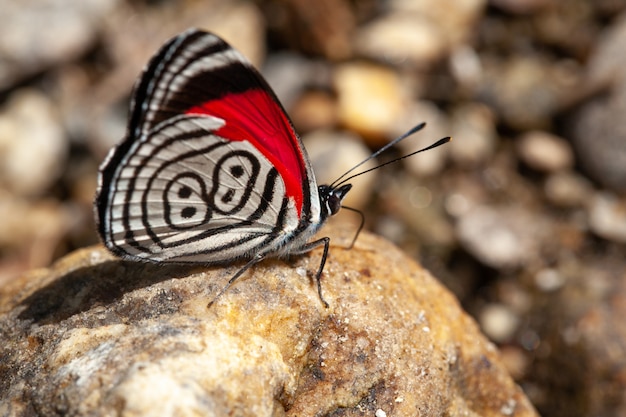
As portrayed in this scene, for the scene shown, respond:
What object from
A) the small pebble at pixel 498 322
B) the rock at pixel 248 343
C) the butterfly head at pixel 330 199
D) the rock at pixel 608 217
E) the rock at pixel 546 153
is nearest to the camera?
the rock at pixel 248 343

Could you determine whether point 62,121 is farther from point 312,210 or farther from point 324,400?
point 324,400

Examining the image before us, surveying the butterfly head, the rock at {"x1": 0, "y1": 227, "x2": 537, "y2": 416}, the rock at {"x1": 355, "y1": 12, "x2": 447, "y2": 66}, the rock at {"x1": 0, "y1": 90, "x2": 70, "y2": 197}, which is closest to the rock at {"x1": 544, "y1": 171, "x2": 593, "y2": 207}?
the rock at {"x1": 355, "y1": 12, "x2": 447, "y2": 66}

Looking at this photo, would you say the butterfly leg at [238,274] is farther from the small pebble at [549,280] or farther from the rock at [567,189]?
the rock at [567,189]

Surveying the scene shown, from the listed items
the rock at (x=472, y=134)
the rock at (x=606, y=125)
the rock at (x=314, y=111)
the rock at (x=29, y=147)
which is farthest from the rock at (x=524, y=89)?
the rock at (x=29, y=147)

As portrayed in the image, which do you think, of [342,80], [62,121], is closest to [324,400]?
[342,80]

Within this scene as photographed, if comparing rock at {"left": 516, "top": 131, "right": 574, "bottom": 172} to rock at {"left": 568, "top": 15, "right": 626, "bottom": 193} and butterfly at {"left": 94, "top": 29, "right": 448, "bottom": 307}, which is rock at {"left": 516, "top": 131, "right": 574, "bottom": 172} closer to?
rock at {"left": 568, "top": 15, "right": 626, "bottom": 193}

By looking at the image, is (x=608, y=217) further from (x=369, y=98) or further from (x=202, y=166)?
(x=202, y=166)

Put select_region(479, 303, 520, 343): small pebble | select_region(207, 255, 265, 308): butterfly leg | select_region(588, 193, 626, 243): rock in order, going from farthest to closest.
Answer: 1. select_region(588, 193, 626, 243): rock
2. select_region(479, 303, 520, 343): small pebble
3. select_region(207, 255, 265, 308): butterfly leg
